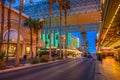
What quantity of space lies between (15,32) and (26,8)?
2477 centimetres

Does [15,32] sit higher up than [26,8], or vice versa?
[26,8]

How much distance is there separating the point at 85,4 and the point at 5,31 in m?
25.4

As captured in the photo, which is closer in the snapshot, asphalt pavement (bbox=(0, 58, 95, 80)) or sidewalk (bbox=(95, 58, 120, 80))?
asphalt pavement (bbox=(0, 58, 95, 80))

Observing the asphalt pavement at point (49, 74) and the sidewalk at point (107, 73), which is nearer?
the asphalt pavement at point (49, 74)

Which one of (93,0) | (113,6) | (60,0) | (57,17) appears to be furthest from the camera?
(57,17)

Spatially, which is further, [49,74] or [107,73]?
[107,73]

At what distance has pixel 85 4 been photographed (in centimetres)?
5919

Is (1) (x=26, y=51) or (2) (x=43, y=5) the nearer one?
(1) (x=26, y=51)

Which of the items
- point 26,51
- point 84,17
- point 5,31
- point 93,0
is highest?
point 93,0

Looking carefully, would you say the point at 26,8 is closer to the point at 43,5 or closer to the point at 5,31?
the point at 43,5

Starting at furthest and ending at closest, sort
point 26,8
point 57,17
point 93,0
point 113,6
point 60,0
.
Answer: point 26,8 < point 57,17 < point 93,0 < point 60,0 < point 113,6

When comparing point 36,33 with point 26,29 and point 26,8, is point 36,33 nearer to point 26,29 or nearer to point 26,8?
point 26,29

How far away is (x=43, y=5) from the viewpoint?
68688 mm

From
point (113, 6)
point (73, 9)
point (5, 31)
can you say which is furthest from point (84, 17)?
point (113, 6)
